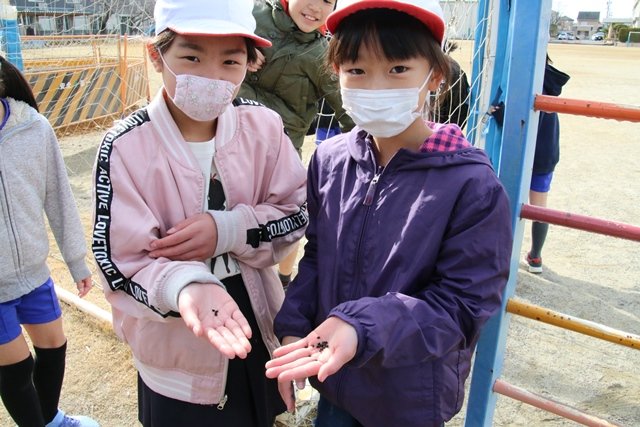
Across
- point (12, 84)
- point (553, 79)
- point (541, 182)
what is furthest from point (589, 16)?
Result: point (12, 84)

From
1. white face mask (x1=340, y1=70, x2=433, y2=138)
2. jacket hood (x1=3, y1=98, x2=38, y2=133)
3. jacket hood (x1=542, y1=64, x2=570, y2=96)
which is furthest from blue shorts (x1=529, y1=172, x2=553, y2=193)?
jacket hood (x1=3, y1=98, x2=38, y2=133)

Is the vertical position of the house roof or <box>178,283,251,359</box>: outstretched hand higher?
the house roof

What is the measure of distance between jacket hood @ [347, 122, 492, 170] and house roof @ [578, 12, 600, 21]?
106211 mm

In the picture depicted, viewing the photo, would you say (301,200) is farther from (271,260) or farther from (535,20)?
(535,20)

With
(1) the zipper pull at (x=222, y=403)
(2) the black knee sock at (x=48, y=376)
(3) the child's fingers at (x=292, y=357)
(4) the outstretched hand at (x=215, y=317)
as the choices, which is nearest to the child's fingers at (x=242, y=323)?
(4) the outstretched hand at (x=215, y=317)

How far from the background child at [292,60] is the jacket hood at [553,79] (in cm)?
99

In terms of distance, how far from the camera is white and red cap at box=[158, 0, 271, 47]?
129 cm

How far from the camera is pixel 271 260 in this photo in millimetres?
1487

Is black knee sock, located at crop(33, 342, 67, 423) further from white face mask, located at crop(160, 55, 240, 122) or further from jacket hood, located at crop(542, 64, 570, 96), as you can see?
jacket hood, located at crop(542, 64, 570, 96)

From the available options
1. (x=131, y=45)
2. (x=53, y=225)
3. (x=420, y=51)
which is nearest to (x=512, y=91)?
(x=420, y=51)

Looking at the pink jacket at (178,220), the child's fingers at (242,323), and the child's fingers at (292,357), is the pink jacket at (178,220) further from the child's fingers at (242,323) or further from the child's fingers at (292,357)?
the child's fingers at (292,357)

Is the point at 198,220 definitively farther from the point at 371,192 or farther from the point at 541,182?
the point at 541,182

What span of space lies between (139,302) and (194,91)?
0.52m

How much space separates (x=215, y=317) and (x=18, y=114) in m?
1.29
